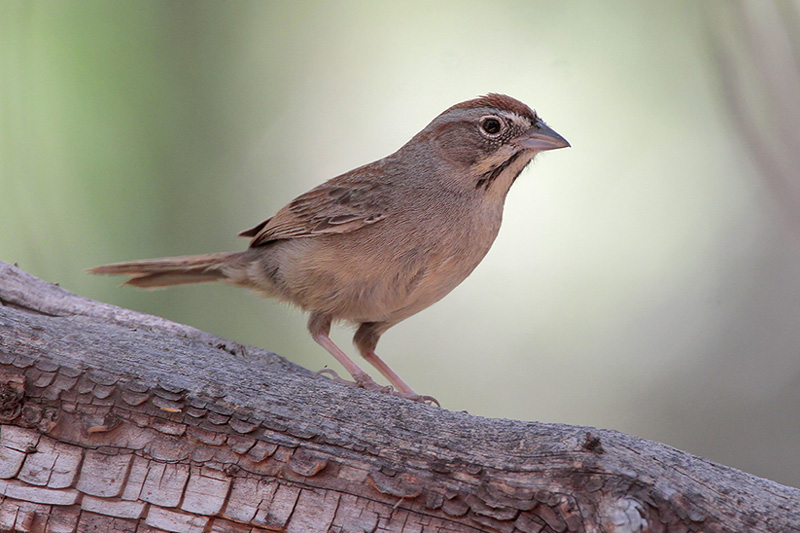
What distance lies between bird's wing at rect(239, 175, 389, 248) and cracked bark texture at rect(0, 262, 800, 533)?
167 cm

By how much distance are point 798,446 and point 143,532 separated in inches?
235

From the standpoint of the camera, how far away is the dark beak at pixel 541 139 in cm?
466

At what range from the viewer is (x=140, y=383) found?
3.29 meters

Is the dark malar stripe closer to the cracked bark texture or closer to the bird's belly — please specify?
the bird's belly

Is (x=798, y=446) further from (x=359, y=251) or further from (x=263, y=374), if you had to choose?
(x=263, y=374)

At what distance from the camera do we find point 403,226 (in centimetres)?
468

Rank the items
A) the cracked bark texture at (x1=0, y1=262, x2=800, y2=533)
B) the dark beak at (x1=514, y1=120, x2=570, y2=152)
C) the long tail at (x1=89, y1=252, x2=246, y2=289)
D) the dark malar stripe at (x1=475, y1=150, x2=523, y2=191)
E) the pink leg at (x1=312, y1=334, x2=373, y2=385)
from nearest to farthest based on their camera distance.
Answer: the cracked bark texture at (x1=0, y1=262, x2=800, y2=533) < the pink leg at (x1=312, y1=334, x2=373, y2=385) < the dark beak at (x1=514, y1=120, x2=570, y2=152) < the dark malar stripe at (x1=475, y1=150, x2=523, y2=191) < the long tail at (x1=89, y1=252, x2=246, y2=289)

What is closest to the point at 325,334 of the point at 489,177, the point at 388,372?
the point at 388,372

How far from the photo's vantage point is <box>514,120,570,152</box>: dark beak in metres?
4.66

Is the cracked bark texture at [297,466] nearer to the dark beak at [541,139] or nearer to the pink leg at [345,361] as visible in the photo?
the pink leg at [345,361]

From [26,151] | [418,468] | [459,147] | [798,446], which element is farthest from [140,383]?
[798,446]

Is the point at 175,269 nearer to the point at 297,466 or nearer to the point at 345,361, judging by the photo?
the point at 345,361

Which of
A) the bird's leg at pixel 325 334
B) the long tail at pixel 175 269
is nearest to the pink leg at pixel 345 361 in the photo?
the bird's leg at pixel 325 334

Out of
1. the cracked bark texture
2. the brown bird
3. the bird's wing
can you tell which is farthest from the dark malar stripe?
the cracked bark texture
